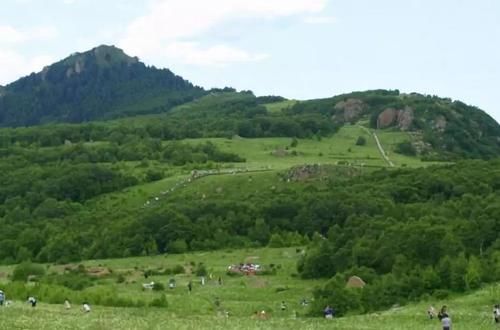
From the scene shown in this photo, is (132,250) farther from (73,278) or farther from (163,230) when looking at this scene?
(73,278)

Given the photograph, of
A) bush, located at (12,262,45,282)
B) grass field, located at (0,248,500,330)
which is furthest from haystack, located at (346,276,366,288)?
bush, located at (12,262,45,282)

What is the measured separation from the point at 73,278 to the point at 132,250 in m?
28.2

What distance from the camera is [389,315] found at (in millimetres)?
53562

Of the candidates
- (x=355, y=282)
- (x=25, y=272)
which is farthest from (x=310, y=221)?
(x=355, y=282)

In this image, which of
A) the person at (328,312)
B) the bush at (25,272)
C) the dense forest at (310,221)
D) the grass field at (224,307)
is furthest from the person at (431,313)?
the bush at (25,272)

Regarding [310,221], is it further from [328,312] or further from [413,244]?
[328,312]

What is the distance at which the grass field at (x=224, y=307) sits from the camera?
152ft

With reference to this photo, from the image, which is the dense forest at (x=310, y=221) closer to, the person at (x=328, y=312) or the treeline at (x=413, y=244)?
the treeline at (x=413, y=244)

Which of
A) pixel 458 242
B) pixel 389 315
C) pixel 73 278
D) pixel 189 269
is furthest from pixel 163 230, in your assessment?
pixel 389 315

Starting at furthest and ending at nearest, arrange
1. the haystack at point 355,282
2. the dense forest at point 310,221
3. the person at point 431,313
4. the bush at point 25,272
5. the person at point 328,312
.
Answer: the bush at point 25,272 < the haystack at point 355,282 < the dense forest at point 310,221 < the person at point 328,312 < the person at point 431,313

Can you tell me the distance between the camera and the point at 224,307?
72.2m

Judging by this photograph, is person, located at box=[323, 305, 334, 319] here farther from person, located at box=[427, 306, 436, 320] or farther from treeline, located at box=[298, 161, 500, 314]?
person, located at box=[427, 306, 436, 320]

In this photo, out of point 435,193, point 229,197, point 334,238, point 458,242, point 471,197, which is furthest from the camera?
point 229,197

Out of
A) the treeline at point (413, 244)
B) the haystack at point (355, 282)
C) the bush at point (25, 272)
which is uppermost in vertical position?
the treeline at point (413, 244)
